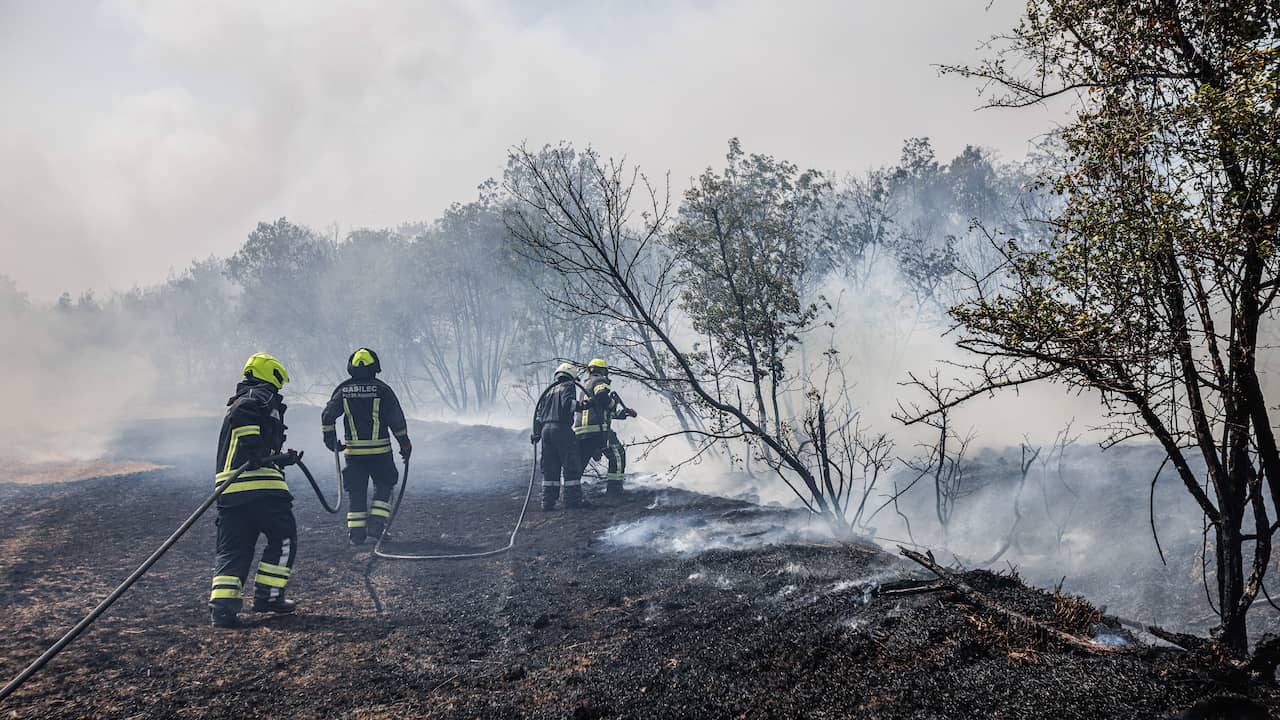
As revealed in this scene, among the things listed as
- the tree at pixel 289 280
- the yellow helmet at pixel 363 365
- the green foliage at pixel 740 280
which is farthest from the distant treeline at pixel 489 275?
the yellow helmet at pixel 363 365

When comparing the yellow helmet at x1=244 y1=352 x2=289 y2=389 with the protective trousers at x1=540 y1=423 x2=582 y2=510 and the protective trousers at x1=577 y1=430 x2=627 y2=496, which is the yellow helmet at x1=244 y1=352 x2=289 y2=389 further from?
the protective trousers at x1=577 y1=430 x2=627 y2=496

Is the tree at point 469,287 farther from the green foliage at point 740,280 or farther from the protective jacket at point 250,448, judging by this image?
the protective jacket at point 250,448

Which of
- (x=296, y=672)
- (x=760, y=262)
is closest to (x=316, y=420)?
(x=760, y=262)

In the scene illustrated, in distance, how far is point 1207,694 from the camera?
2.57 m

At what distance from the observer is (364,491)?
319 inches

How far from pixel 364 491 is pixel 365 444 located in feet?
2.00

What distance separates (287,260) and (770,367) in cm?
3358

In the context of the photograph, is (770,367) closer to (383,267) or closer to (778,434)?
(778,434)

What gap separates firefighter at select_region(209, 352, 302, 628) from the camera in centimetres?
535

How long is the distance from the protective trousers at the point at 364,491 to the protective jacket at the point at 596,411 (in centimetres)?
291

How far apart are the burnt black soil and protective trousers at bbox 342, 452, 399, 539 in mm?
373

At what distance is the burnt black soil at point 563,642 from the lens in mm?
3008

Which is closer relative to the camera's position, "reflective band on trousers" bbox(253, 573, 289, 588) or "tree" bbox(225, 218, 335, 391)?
"reflective band on trousers" bbox(253, 573, 289, 588)

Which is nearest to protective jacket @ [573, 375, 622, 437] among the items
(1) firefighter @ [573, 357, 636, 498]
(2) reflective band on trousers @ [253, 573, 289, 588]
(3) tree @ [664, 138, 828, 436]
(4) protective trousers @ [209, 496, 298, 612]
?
(1) firefighter @ [573, 357, 636, 498]
